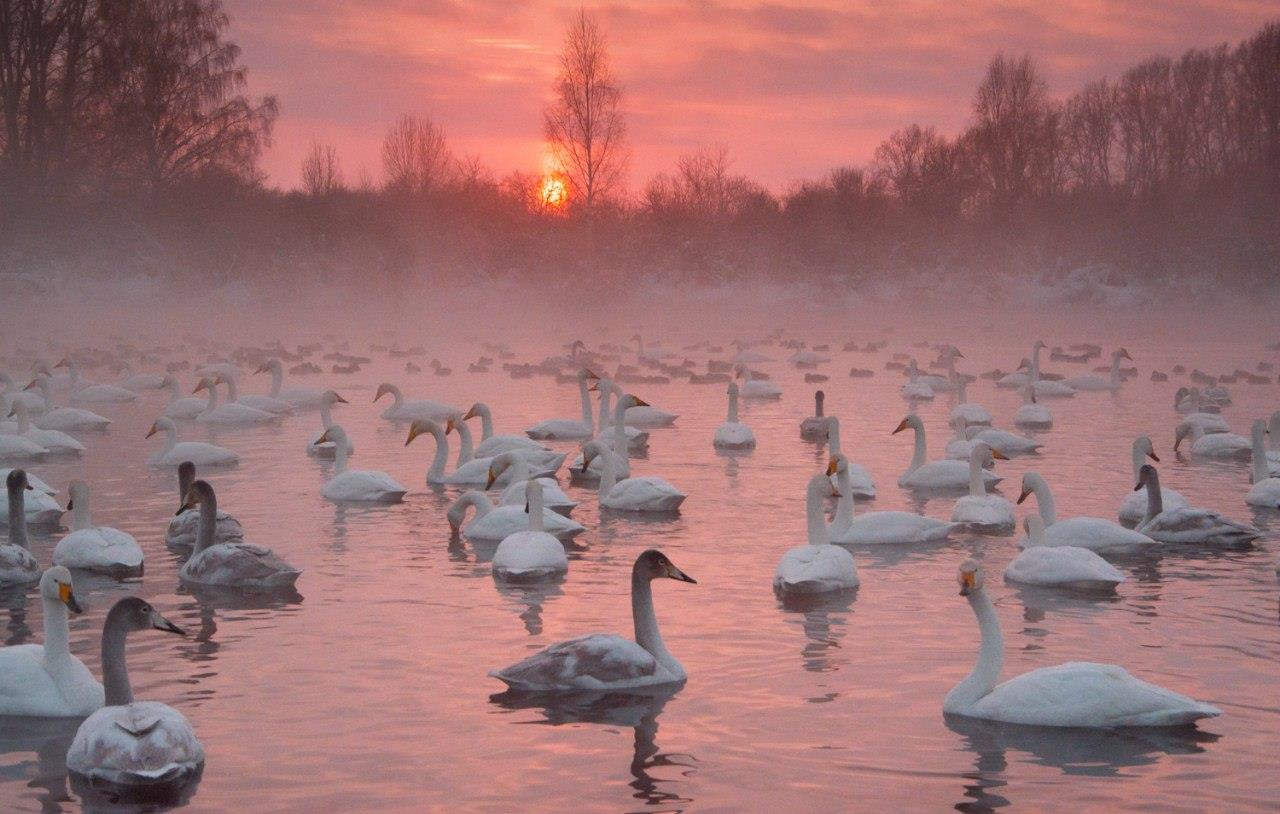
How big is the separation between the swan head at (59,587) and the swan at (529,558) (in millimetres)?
3793

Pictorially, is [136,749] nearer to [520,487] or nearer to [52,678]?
[52,678]

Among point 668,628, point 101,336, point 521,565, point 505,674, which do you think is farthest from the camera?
point 101,336

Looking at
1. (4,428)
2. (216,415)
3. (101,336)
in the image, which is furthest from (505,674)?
(101,336)

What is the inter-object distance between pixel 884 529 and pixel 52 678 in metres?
6.81

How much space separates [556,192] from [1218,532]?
48558 mm

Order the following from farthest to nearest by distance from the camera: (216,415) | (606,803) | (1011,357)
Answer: (1011,357), (216,415), (606,803)

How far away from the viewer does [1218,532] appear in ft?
41.8

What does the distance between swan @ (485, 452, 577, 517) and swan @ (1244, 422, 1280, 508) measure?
6056 millimetres

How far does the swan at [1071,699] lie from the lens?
25.8 ft

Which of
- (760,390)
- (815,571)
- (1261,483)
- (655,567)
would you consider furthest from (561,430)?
(655,567)

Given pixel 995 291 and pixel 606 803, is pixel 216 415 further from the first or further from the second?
pixel 995 291

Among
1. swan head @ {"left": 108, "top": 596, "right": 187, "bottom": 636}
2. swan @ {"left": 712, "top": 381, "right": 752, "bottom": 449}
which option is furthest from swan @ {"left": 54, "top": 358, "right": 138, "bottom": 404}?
swan head @ {"left": 108, "top": 596, "right": 187, "bottom": 636}

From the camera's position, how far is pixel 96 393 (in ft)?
85.9

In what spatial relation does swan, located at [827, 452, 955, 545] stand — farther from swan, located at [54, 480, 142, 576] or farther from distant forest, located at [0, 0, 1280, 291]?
distant forest, located at [0, 0, 1280, 291]
